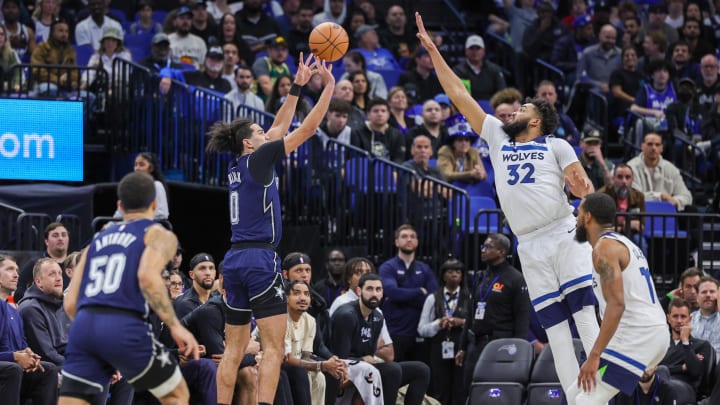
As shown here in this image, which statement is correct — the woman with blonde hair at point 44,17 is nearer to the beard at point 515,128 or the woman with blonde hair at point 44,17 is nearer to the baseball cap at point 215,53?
the baseball cap at point 215,53

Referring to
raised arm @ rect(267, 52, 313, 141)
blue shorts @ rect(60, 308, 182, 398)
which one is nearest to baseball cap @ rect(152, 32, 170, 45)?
raised arm @ rect(267, 52, 313, 141)

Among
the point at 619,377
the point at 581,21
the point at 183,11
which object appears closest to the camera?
the point at 619,377

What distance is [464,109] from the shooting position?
35.9ft

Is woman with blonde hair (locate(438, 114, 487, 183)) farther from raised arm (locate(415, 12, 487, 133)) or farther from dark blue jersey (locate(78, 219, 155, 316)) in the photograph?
dark blue jersey (locate(78, 219, 155, 316))

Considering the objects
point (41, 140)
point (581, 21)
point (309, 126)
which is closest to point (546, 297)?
point (309, 126)

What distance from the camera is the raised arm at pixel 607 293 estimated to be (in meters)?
9.45

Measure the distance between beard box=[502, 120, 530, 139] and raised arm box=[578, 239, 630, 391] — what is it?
4.77 ft

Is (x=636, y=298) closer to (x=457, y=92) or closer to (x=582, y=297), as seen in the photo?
(x=582, y=297)

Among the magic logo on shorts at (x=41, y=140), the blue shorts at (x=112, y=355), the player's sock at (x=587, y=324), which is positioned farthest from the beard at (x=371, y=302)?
the blue shorts at (x=112, y=355)

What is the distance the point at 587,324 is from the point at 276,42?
9607 mm

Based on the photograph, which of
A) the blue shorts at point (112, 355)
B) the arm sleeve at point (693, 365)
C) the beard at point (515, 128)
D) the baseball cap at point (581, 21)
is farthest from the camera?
the baseball cap at point (581, 21)

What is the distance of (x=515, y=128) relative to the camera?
1075 cm

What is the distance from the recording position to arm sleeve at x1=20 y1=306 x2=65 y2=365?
1251cm

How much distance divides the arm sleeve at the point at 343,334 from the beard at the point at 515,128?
3708mm
